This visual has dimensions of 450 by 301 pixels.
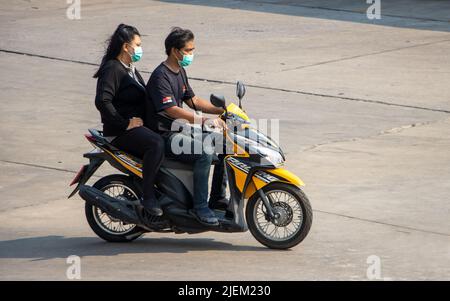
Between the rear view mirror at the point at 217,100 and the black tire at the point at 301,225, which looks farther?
the black tire at the point at 301,225

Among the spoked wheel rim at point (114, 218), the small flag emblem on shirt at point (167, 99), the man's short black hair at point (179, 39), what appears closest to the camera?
the small flag emblem on shirt at point (167, 99)

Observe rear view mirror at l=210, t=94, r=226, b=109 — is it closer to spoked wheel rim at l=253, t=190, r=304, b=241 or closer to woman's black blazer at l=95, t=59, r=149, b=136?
woman's black blazer at l=95, t=59, r=149, b=136

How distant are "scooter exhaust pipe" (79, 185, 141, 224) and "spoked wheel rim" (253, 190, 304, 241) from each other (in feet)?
3.37

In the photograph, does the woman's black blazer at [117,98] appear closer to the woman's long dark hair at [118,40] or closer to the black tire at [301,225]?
the woman's long dark hair at [118,40]

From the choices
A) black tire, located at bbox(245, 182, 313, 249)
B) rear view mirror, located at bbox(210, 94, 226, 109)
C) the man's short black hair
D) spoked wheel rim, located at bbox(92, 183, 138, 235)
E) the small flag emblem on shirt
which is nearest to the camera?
rear view mirror, located at bbox(210, 94, 226, 109)

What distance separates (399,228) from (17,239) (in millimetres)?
3356

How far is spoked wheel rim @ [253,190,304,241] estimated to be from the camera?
362 inches

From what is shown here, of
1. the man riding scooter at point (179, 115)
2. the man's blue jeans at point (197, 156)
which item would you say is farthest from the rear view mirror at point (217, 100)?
the man's blue jeans at point (197, 156)

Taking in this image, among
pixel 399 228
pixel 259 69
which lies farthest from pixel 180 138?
pixel 259 69

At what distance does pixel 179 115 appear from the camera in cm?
920

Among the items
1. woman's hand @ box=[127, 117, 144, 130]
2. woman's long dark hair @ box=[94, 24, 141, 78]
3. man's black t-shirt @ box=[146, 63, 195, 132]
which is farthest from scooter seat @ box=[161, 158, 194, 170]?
woman's long dark hair @ box=[94, 24, 141, 78]

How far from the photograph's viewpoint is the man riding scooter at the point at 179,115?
9219mm

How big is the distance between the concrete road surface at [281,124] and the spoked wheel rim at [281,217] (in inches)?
6.7

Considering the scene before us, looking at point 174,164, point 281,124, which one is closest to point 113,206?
point 174,164
